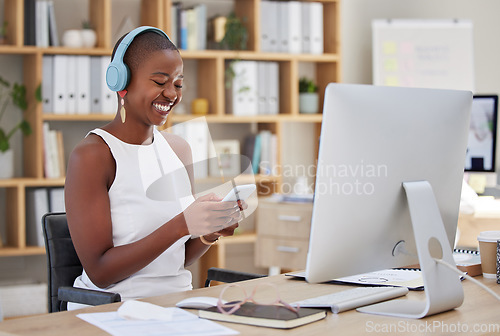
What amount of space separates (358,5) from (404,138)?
347 centimetres

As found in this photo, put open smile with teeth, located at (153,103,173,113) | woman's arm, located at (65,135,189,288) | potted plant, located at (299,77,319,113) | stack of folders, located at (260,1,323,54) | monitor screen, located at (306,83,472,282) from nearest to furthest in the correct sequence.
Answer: monitor screen, located at (306,83,472,282)
woman's arm, located at (65,135,189,288)
open smile with teeth, located at (153,103,173,113)
stack of folders, located at (260,1,323,54)
potted plant, located at (299,77,319,113)

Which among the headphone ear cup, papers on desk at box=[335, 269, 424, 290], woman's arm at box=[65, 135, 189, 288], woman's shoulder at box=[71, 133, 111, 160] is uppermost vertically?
the headphone ear cup

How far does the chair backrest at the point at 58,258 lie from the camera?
6.31ft

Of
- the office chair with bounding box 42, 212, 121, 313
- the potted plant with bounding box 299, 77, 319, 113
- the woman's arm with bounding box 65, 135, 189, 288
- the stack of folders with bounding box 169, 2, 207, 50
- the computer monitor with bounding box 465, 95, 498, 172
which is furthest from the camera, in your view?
the potted plant with bounding box 299, 77, 319, 113

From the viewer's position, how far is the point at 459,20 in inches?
179

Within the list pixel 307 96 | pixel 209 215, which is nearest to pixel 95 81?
pixel 307 96

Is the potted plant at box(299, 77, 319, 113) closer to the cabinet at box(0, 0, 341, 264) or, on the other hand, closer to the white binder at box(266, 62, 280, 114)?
the cabinet at box(0, 0, 341, 264)

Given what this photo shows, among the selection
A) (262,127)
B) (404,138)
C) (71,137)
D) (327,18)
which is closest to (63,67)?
(71,137)

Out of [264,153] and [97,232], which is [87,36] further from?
[97,232]

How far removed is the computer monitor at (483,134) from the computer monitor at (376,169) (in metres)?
2.18

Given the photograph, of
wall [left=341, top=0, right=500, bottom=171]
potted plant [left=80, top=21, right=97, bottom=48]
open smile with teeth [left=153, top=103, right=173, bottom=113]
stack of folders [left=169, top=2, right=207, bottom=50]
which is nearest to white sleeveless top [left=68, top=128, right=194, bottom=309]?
open smile with teeth [left=153, top=103, right=173, bottom=113]

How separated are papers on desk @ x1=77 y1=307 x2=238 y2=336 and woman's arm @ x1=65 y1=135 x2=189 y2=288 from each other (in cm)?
30

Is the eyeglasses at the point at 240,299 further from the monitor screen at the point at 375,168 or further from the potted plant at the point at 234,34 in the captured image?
the potted plant at the point at 234,34

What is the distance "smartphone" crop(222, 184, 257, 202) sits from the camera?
5.01 ft
